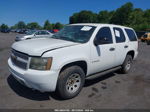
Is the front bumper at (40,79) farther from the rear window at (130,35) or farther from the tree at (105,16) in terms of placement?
the tree at (105,16)

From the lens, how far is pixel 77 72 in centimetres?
348

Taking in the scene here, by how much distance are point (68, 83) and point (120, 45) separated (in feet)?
7.74

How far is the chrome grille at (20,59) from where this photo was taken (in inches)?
124

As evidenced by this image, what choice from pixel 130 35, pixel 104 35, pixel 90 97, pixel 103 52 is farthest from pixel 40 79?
pixel 130 35

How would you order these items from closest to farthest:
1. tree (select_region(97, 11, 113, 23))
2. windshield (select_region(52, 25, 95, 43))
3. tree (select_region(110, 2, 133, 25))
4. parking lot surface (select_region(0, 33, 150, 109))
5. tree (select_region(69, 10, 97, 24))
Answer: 1. parking lot surface (select_region(0, 33, 150, 109))
2. windshield (select_region(52, 25, 95, 43))
3. tree (select_region(110, 2, 133, 25))
4. tree (select_region(97, 11, 113, 23))
5. tree (select_region(69, 10, 97, 24))

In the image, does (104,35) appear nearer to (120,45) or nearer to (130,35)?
(120,45)

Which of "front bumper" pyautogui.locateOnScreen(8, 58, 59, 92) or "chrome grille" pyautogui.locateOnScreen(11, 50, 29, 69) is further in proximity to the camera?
"chrome grille" pyautogui.locateOnScreen(11, 50, 29, 69)

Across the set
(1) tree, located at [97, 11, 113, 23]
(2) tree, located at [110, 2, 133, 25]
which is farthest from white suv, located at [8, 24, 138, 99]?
(1) tree, located at [97, 11, 113, 23]

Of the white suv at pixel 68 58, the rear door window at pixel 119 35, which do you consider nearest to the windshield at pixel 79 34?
the white suv at pixel 68 58

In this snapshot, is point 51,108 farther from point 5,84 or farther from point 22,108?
point 5,84

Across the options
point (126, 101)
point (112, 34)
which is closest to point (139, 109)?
point (126, 101)

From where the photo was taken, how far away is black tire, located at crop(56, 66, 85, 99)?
323 cm

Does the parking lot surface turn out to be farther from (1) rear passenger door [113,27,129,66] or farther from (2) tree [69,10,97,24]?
(2) tree [69,10,97,24]

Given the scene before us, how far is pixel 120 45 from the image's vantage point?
4.73 metres
